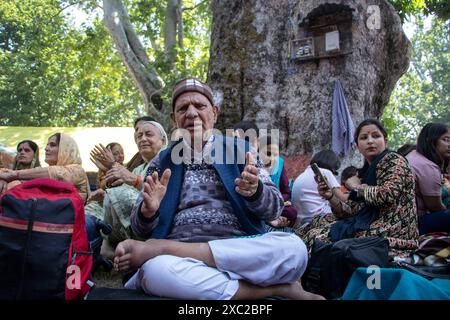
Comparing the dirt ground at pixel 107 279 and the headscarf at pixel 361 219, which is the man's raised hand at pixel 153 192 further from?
the headscarf at pixel 361 219

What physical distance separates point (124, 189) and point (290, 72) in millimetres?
2633

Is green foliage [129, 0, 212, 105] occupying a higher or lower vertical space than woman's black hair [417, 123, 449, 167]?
higher

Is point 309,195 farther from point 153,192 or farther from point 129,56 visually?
point 129,56

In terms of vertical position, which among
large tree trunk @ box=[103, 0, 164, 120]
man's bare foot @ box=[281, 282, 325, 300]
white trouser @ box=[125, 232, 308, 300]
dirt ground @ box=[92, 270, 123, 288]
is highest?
large tree trunk @ box=[103, 0, 164, 120]

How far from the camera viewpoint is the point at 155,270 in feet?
7.93

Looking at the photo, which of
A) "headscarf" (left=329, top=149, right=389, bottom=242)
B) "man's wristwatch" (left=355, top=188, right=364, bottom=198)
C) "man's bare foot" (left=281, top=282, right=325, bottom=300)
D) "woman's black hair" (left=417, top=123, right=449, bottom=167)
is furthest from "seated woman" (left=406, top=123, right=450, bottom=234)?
"man's bare foot" (left=281, top=282, right=325, bottom=300)

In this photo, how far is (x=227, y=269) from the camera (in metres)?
2.48

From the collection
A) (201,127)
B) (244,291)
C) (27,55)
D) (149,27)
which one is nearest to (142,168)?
(201,127)

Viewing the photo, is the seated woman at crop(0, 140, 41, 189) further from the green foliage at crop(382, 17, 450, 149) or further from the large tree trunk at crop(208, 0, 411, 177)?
the green foliage at crop(382, 17, 450, 149)

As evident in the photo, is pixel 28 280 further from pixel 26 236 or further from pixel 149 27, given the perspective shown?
pixel 149 27

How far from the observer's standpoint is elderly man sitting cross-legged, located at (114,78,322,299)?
2441 mm

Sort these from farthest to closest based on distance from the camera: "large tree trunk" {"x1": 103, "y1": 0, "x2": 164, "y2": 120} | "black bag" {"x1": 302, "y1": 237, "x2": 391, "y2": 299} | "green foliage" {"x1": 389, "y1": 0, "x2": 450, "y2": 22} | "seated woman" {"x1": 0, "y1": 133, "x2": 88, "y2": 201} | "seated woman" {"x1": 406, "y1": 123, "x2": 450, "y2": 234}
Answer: "large tree trunk" {"x1": 103, "y1": 0, "x2": 164, "y2": 120} < "green foliage" {"x1": 389, "y1": 0, "x2": 450, "y2": 22} < "seated woman" {"x1": 0, "y1": 133, "x2": 88, "y2": 201} < "seated woman" {"x1": 406, "y1": 123, "x2": 450, "y2": 234} < "black bag" {"x1": 302, "y1": 237, "x2": 391, "y2": 299}

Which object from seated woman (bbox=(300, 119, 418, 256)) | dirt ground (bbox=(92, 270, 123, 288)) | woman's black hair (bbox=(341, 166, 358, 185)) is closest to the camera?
seated woman (bbox=(300, 119, 418, 256))

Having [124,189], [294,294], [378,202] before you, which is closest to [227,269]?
[294,294]
